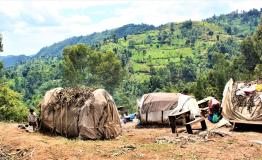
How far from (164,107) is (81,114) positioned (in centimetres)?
576

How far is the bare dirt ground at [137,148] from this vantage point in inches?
522

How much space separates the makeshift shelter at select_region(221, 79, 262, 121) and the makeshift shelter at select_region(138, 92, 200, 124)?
6.79 ft

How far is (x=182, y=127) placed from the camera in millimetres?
20328

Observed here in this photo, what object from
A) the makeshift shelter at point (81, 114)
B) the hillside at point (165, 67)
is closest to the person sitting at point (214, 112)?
the makeshift shelter at point (81, 114)

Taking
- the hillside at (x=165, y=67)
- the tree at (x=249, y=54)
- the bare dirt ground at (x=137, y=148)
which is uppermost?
the bare dirt ground at (x=137, y=148)

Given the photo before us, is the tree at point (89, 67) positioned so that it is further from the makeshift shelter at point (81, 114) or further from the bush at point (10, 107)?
the makeshift shelter at point (81, 114)

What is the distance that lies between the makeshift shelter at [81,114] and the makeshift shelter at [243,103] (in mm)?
5321

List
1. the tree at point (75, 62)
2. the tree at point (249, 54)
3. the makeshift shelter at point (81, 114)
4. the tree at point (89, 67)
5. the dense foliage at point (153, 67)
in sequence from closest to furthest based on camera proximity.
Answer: the makeshift shelter at point (81, 114) < the dense foliage at point (153, 67) < the tree at point (75, 62) < the tree at point (89, 67) < the tree at point (249, 54)

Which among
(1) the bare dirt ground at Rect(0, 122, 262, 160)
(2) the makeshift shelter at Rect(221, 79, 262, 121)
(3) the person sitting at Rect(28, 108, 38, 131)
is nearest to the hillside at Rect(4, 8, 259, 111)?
(2) the makeshift shelter at Rect(221, 79, 262, 121)

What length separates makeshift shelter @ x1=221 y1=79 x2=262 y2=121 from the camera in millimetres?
18562

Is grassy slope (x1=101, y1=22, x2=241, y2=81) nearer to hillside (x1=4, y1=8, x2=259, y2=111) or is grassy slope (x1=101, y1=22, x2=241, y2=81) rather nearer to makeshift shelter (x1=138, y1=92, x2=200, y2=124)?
hillside (x1=4, y1=8, x2=259, y2=111)

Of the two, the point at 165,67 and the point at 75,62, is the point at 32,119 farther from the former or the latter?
the point at 165,67

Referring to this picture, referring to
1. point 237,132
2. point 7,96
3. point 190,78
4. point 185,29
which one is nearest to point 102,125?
point 237,132

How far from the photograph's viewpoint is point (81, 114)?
17.1 metres
